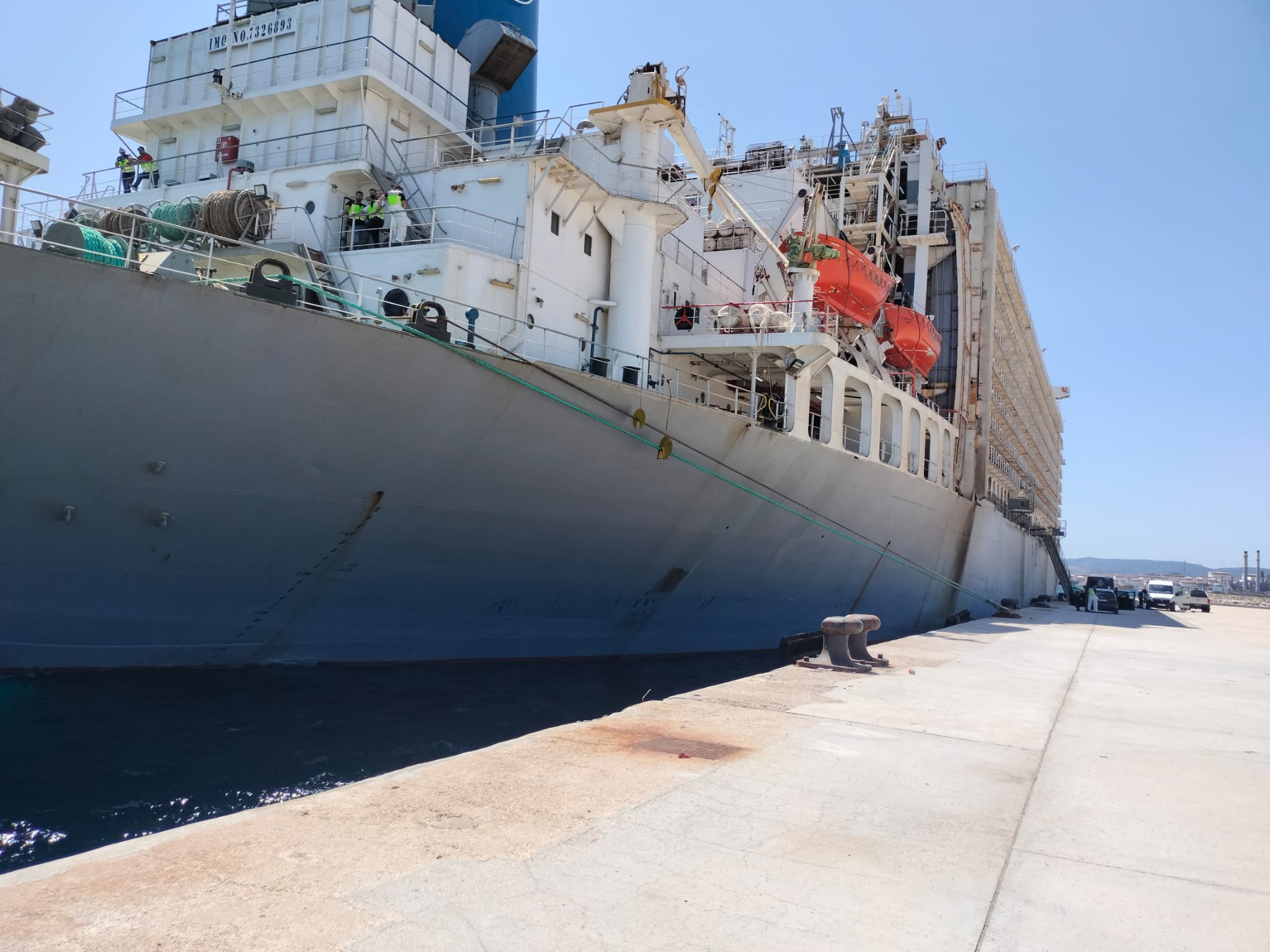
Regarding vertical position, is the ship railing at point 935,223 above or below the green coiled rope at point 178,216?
above

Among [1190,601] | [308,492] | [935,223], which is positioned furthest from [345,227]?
[1190,601]

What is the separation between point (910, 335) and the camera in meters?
20.2

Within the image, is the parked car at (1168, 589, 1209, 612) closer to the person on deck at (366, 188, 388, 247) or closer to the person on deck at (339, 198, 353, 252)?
the person on deck at (366, 188, 388, 247)

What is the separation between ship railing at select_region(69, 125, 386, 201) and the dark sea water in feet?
24.7

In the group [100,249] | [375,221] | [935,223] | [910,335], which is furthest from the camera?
[935,223]

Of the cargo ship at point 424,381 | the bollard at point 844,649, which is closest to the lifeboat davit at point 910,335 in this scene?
the cargo ship at point 424,381

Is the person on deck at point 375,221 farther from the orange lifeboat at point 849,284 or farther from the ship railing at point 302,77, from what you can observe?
the orange lifeboat at point 849,284

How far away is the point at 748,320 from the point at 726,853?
11479mm

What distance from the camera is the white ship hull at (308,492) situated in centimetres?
696

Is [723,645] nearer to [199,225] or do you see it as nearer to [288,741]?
[288,741]

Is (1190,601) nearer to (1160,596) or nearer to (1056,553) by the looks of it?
(1160,596)

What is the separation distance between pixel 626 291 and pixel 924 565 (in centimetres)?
1140

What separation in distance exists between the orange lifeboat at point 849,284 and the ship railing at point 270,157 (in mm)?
8375

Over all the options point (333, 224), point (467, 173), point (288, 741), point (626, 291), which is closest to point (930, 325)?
point (626, 291)
